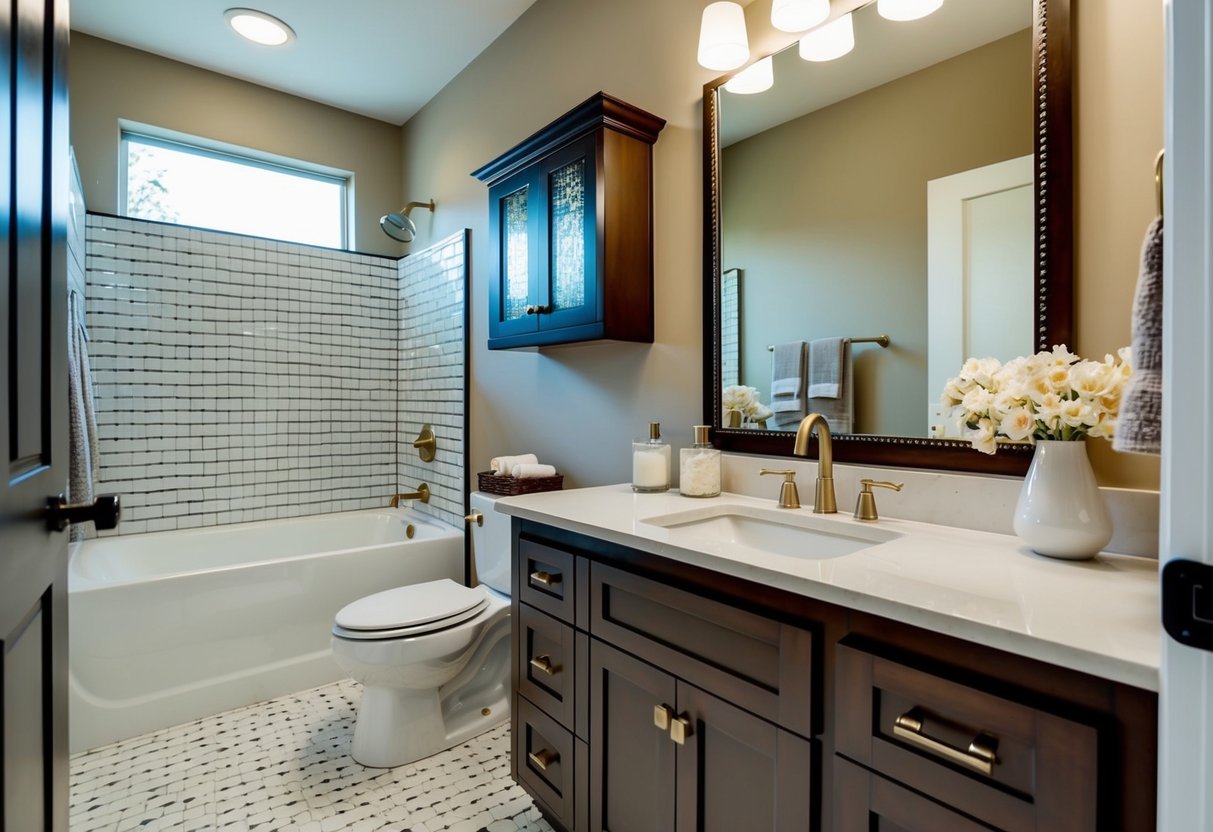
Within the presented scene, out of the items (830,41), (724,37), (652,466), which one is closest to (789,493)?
(652,466)

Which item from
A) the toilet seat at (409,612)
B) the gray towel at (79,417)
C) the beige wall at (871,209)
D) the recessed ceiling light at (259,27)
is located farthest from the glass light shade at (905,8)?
the recessed ceiling light at (259,27)

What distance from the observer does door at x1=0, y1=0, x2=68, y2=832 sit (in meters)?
0.62

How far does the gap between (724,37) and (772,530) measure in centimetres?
130

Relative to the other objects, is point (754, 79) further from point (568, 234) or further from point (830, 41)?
point (568, 234)

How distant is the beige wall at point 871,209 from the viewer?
120 centimetres

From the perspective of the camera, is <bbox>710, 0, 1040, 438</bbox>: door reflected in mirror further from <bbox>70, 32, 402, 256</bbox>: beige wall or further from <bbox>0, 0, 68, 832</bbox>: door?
<bbox>70, 32, 402, 256</bbox>: beige wall

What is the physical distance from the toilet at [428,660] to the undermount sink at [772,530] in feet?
3.10

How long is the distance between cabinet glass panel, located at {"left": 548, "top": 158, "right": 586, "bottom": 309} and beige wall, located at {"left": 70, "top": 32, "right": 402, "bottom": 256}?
6.48 ft

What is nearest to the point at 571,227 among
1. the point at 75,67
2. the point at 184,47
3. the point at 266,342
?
the point at 266,342

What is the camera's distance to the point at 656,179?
6.12 ft

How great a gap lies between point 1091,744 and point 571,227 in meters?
1.68

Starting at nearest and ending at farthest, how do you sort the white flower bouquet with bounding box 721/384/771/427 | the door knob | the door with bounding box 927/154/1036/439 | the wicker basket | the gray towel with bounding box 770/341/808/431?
1. the door knob
2. the door with bounding box 927/154/1036/439
3. the gray towel with bounding box 770/341/808/431
4. the white flower bouquet with bounding box 721/384/771/427
5. the wicker basket

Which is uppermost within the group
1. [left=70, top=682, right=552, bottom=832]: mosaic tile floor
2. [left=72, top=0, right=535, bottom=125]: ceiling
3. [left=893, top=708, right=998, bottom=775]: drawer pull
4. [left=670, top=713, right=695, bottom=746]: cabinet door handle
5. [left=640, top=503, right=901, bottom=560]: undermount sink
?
[left=72, top=0, right=535, bottom=125]: ceiling

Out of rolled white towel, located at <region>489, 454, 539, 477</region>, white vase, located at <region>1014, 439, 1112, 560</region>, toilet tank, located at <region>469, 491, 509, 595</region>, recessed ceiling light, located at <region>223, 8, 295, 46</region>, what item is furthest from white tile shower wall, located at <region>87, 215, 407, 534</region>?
white vase, located at <region>1014, 439, 1112, 560</region>
